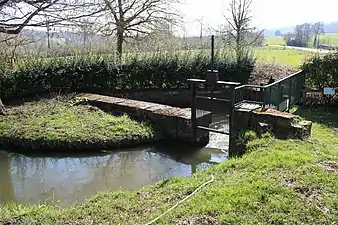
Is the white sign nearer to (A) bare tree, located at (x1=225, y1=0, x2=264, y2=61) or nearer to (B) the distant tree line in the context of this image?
(A) bare tree, located at (x1=225, y1=0, x2=264, y2=61)

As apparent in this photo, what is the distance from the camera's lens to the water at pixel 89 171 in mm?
4504

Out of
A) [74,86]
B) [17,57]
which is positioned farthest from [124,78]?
[17,57]

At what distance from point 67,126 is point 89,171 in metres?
1.61

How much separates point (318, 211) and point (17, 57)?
→ 8.85 meters

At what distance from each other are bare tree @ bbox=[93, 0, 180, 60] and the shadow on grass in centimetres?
676

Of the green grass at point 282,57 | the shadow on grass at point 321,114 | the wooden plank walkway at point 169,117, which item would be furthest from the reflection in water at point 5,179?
the green grass at point 282,57

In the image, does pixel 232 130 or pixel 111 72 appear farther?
pixel 111 72

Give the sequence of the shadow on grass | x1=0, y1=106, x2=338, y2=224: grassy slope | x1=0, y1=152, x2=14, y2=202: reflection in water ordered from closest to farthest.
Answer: x1=0, y1=106, x2=338, y2=224: grassy slope < x1=0, y1=152, x2=14, y2=202: reflection in water < the shadow on grass

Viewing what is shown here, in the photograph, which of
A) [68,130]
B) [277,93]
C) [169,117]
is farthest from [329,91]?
[68,130]

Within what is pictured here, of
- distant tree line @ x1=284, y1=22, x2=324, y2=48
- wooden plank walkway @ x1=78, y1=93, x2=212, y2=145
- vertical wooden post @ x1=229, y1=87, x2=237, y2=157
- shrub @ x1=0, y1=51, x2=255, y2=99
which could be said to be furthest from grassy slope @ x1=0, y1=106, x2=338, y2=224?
distant tree line @ x1=284, y1=22, x2=324, y2=48

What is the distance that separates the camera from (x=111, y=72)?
974 centimetres

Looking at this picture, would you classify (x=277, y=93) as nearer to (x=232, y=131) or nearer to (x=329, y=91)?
(x=232, y=131)

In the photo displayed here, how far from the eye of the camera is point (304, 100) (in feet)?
28.1

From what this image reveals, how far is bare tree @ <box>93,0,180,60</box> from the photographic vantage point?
39.9 feet
